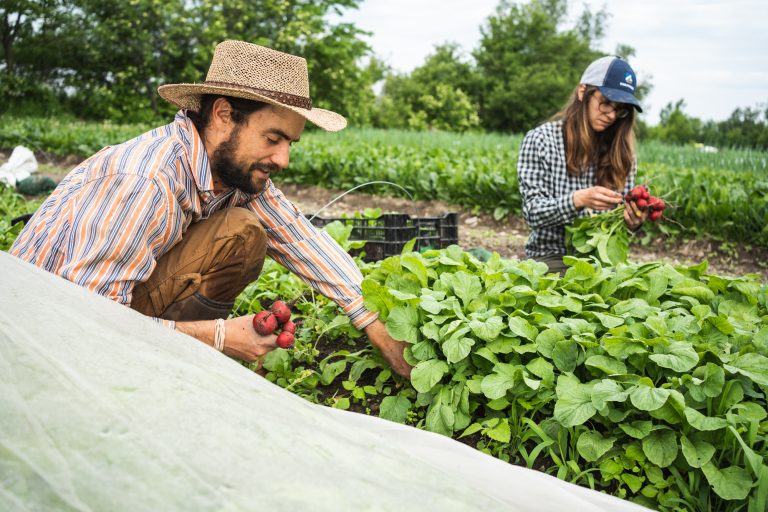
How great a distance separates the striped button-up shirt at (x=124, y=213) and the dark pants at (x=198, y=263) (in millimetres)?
84

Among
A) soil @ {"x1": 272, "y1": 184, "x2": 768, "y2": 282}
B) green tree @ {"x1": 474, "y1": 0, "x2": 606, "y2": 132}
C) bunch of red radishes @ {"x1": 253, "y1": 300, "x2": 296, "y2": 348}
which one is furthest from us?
green tree @ {"x1": 474, "y1": 0, "x2": 606, "y2": 132}

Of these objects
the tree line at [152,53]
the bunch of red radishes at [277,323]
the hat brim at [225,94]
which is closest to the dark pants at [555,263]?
the hat brim at [225,94]

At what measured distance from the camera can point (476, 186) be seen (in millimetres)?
8164

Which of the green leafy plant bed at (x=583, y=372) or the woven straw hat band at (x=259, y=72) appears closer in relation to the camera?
the green leafy plant bed at (x=583, y=372)

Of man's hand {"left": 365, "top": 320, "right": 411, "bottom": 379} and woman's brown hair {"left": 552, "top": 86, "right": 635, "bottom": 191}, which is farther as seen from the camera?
woman's brown hair {"left": 552, "top": 86, "right": 635, "bottom": 191}

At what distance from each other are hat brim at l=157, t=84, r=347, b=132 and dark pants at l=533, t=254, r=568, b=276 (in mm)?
1717

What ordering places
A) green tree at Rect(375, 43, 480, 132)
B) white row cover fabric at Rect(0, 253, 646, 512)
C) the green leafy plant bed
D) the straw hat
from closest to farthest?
white row cover fabric at Rect(0, 253, 646, 512) → the green leafy plant bed → the straw hat → green tree at Rect(375, 43, 480, 132)

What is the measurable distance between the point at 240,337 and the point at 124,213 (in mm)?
574

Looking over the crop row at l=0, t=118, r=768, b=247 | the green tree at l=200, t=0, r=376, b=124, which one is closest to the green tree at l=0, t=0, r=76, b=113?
the green tree at l=200, t=0, r=376, b=124

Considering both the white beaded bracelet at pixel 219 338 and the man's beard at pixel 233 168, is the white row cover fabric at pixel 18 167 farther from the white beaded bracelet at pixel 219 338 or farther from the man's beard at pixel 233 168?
the white beaded bracelet at pixel 219 338

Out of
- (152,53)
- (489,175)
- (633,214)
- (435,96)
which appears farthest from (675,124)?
(633,214)

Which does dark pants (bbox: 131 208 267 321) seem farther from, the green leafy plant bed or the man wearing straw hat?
the green leafy plant bed

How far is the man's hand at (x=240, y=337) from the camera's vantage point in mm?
2344

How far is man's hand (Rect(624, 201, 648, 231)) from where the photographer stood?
3.32 meters
